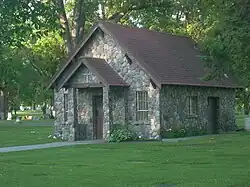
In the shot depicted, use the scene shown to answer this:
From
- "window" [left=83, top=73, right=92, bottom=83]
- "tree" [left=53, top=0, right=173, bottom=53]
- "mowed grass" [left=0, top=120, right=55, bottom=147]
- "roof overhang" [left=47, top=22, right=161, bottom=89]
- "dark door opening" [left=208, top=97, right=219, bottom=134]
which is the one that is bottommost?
"mowed grass" [left=0, top=120, right=55, bottom=147]

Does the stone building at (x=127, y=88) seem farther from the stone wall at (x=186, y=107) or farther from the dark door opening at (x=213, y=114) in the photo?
the dark door opening at (x=213, y=114)

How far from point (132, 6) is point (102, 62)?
477 inches

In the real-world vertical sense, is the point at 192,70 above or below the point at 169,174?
above

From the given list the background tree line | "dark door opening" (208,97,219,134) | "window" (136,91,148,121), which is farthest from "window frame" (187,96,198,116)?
the background tree line

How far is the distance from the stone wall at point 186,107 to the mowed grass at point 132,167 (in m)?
6.01

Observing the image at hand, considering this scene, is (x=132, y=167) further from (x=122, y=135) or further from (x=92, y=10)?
(x=92, y=10)

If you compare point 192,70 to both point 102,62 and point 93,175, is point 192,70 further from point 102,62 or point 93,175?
point 93,175

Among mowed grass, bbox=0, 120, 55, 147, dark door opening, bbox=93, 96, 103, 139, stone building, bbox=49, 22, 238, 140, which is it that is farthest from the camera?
dark door opening, bbox=93, 96, 103, 139

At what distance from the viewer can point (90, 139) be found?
32281 mm

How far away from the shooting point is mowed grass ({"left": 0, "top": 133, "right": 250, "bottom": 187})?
13.4 metres

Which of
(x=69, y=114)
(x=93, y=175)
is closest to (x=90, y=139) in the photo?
(x=69, y=114)

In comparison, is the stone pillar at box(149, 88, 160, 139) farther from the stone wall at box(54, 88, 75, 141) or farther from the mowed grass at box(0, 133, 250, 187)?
the mowed grass at box(0, 133, 250, 187)

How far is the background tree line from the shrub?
5375mm

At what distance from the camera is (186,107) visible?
3253cm
